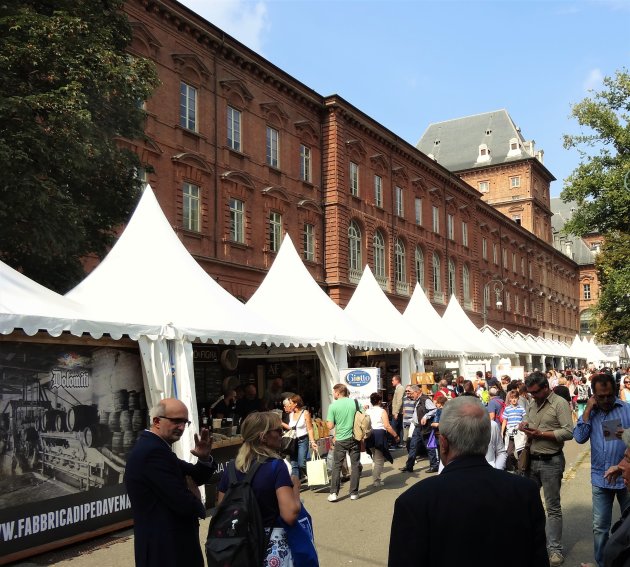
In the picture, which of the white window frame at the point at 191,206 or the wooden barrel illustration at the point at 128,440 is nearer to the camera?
the wooden barrel illustration at the point at 128,440

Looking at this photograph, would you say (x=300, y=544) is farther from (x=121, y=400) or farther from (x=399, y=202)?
(x=399, y=202)

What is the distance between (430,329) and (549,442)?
1565 cm

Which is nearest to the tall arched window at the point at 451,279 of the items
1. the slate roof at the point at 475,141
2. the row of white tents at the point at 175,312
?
the row of white tents at the point at 175,312

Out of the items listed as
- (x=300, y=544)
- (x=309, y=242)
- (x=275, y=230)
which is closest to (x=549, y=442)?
(x=300, y=544)

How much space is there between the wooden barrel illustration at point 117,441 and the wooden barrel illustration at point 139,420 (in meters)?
0.27

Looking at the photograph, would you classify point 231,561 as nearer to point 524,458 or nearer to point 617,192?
point 524,458

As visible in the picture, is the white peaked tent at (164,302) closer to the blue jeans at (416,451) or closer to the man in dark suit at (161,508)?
the blue jeans at (416,451)

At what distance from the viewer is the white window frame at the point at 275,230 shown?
94.4 ft

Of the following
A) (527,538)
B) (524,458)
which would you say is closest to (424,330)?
(524,458)

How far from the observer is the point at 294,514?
3988mm

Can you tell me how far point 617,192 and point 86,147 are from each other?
95.2ft

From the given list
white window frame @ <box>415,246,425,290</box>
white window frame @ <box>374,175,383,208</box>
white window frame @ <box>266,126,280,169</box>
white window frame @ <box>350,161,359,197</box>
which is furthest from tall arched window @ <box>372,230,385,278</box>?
white window frame @ <box>266,126,280,169</box>

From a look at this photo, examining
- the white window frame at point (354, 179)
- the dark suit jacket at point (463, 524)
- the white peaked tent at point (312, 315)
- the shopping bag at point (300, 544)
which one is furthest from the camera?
the white window frame at point (354, 179)

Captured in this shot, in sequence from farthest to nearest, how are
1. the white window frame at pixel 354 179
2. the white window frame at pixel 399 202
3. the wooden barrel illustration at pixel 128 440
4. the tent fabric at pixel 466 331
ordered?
1. the white window frame at pixel 399 202
2. the white window frame at pixel 354 179
3. the tent fabric at pixel 466 331
4. the wooden barrel illustration at pixel 128 440
